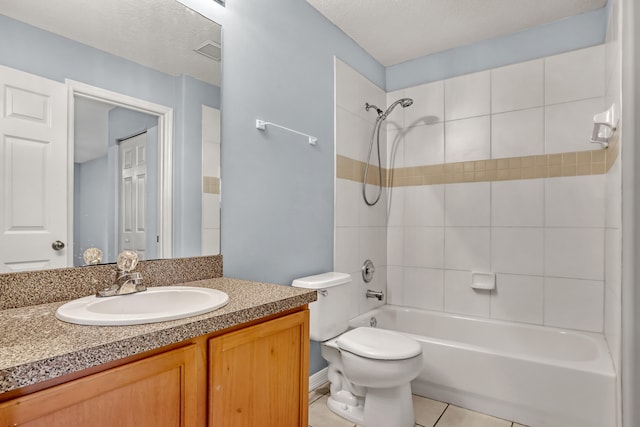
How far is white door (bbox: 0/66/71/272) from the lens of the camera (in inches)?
40.1

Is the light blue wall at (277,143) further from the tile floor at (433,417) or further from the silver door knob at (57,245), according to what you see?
the silver door knob at (57,245)

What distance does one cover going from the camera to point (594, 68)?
228cm

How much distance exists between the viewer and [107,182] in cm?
127

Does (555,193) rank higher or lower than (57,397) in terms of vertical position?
higher

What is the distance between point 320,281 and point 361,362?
46 centimetres

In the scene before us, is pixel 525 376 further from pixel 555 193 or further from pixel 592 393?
pixel 555 193

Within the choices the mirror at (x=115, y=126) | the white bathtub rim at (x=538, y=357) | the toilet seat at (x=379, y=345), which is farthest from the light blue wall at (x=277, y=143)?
the white bathtub rim at (x=538, y=357)

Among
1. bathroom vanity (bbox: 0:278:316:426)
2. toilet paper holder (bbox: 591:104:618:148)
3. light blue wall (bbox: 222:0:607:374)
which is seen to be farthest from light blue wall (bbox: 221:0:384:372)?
toilet paper holder (bbox: 591:104:618:148)

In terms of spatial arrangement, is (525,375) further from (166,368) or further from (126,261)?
(126,261)

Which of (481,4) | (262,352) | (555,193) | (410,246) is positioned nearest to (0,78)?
(262,352)

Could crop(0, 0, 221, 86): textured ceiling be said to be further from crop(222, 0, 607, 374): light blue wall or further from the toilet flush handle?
the toilet flush handle

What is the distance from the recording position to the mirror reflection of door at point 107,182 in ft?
3.87

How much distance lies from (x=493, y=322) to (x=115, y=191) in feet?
8.19

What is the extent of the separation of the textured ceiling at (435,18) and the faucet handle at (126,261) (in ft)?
6.09
